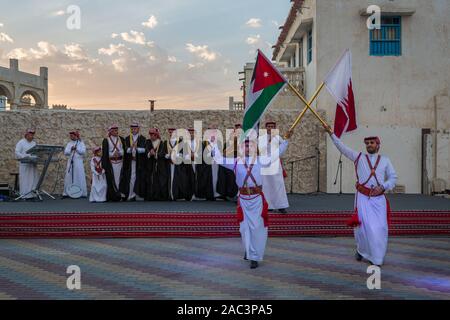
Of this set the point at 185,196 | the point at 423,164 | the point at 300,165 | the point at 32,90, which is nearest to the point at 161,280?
the point at 185,196

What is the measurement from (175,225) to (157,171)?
3.38m

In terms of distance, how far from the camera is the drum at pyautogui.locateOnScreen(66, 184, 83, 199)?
1227 cm

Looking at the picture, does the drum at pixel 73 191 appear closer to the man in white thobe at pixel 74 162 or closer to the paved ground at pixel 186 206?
the man in white thobe at pixel 74 162

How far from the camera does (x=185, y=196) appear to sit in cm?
1164

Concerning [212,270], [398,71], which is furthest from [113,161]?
[398,71]

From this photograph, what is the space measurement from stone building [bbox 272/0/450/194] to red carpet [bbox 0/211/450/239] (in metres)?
5.59

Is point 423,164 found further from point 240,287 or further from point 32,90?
point 32,90

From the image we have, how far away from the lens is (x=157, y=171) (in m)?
11.6

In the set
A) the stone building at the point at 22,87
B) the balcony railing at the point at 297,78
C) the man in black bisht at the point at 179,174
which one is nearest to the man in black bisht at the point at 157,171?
the man in black bisht at the point at 179,174

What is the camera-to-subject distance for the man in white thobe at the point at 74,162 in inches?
480

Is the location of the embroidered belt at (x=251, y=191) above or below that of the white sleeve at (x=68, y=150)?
below

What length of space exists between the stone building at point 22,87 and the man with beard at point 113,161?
20171mm

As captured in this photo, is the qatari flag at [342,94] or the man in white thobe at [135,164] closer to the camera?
the qatari flag at [342,94]

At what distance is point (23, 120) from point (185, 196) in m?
4.96
